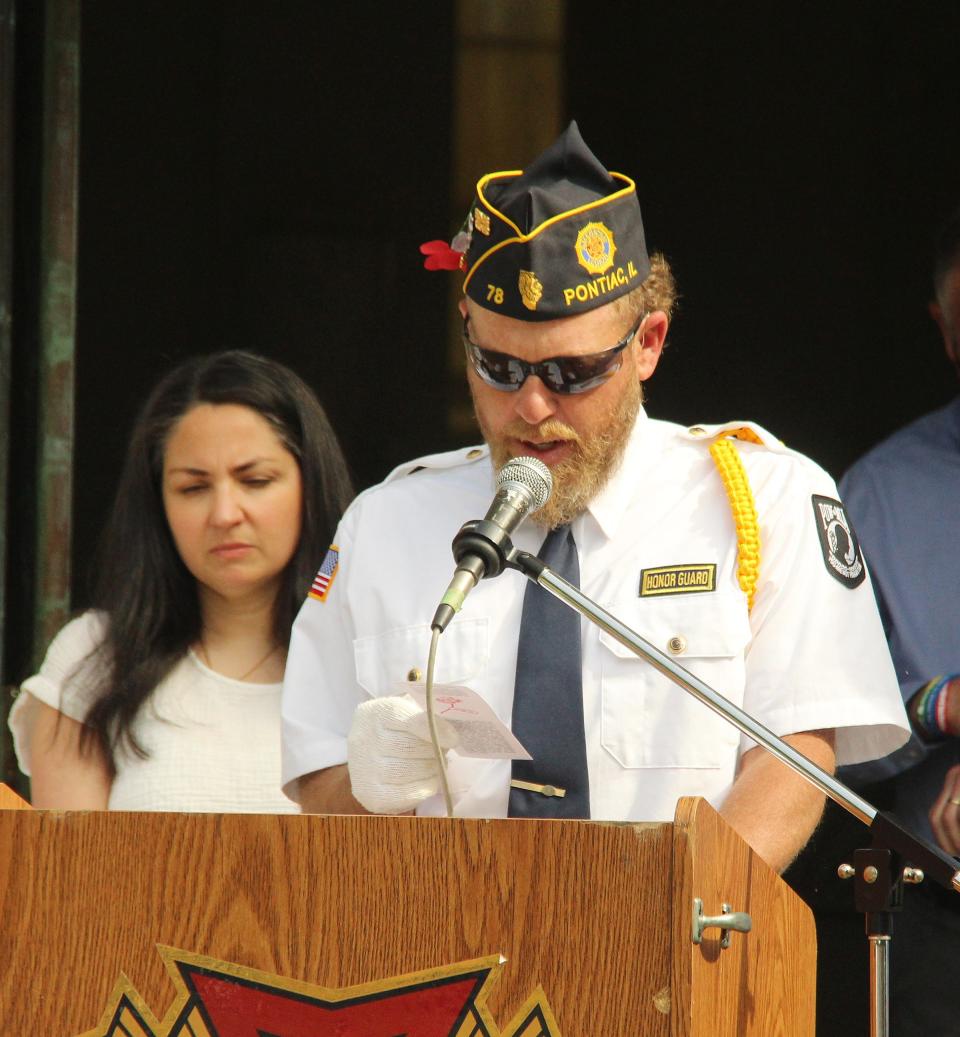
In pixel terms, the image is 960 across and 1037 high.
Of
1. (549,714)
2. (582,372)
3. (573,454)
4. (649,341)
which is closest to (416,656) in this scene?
(549,714)

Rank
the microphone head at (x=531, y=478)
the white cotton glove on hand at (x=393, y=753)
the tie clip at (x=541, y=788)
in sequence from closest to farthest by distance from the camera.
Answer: the microphone head at (x=531, y=478) < the white cotton glove on hand at (x=393, y=753) < the tie clip at (x=541, y=788)

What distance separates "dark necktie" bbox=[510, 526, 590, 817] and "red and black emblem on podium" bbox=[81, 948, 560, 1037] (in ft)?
2.22

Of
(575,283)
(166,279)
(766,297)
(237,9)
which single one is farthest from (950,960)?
(237,9)

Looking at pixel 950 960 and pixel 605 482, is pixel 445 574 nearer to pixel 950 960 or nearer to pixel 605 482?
pixel 605 482

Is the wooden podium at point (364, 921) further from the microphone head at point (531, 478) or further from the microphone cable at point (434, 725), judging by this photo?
the microphone head at point (531, 478)

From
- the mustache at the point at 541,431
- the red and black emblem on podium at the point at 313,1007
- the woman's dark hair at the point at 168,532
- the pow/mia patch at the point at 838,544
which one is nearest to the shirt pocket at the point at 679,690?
the pow/mia patch at the point at 838,544

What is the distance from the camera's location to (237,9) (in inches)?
170

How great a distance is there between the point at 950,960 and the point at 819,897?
2.93 ft

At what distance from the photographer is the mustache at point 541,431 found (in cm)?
241

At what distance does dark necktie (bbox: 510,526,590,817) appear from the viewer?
228cm

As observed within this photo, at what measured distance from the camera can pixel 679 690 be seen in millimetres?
2344

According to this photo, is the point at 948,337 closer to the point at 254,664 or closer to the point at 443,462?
the point at 443,462

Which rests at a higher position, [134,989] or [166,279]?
[166,279]

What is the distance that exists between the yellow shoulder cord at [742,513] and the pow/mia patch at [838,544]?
0.30ft
